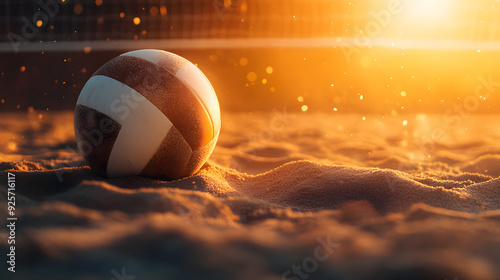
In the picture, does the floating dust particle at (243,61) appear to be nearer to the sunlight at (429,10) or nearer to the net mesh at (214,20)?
the net mesh at (214,20)

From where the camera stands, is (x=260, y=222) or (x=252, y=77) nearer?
(x=260, y=222)

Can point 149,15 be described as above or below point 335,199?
above

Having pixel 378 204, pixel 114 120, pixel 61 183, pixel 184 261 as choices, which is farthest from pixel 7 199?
pixel 378 204

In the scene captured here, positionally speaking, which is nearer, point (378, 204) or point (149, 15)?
point (378, 204)

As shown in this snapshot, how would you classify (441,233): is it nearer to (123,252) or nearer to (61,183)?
(123,252)

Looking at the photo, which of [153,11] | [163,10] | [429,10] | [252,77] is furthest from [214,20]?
[429,10]

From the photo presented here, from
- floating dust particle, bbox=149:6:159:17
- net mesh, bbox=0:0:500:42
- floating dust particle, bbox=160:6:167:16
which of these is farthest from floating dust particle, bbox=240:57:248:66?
floating dust particle, bbox=149:6:159:17

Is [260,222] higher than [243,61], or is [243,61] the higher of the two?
[243,61]

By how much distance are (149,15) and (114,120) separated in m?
4.81

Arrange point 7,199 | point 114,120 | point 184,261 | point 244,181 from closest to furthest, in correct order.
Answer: point 184,261
point 7,199
point 114,120
point 244,181

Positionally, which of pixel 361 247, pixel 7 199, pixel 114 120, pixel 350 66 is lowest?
pixel 7 199

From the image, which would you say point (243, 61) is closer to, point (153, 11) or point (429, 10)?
point (153, 11)

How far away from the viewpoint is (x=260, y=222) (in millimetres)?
2566

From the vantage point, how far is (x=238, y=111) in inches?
276
